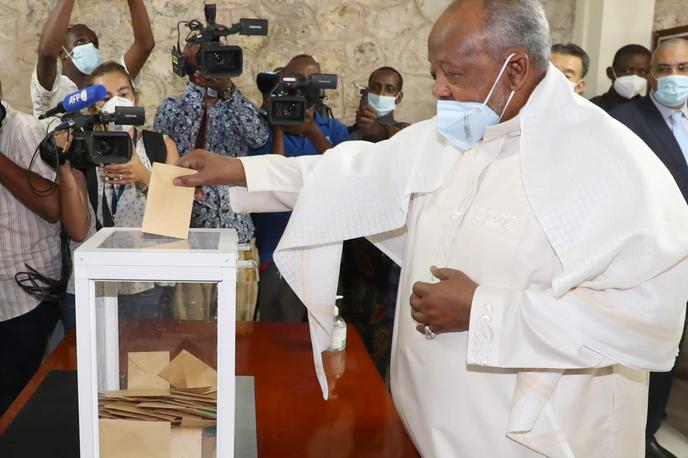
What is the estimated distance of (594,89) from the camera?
5020 mm

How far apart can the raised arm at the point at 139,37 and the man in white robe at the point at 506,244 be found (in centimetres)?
189

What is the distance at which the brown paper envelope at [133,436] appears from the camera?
A: 121 cm

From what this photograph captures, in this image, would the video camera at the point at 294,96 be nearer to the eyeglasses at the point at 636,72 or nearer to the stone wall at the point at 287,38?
the stone wall at the point at 287,38

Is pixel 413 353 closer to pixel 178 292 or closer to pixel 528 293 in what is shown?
pixel 528 293

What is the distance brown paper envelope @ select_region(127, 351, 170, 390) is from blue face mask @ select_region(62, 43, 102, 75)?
2.49 meters

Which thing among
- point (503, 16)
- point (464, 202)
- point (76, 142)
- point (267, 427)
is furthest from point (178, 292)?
point (76, 142)

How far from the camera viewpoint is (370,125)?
3988mm

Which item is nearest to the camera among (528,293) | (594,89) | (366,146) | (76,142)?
(528,293)

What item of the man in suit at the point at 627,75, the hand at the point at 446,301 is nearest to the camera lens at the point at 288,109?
the hand at the point at 446,301

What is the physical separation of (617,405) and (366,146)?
79 centimetres

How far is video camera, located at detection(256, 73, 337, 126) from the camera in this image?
2.08 m

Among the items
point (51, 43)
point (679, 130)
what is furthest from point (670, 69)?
point (51, 43)

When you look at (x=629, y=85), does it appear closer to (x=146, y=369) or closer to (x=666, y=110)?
(x=666, y=110)

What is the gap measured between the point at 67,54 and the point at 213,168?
2313mm
